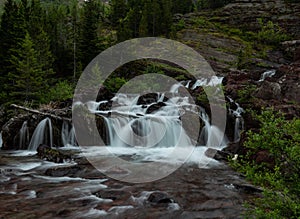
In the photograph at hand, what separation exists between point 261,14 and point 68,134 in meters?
59.5

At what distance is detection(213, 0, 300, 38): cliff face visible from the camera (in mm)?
59475

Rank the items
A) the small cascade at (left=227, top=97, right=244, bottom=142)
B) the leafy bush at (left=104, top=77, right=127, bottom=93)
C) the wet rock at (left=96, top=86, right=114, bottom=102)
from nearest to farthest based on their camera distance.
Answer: the small cascade at (left=227, top=97, right=244, bottom=142) → the wet rock at (left=96, top=86, right=114, bottom=102) → the leafy bush at (left=104, top=77, right=127, bottom=93)

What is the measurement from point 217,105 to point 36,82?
579 inches

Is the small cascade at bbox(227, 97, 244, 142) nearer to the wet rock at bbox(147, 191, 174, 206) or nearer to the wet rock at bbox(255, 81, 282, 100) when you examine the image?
the wet rock at bbox(255, 81, 282, 100)

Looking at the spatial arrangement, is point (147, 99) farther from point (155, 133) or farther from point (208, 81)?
point (208, 81)

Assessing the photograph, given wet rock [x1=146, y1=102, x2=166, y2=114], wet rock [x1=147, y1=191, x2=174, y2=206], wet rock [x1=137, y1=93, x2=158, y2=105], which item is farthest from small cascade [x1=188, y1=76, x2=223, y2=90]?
wet rock [x1=147, y1=191, x2=174, y2=206]

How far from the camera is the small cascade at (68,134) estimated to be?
18.3 metres

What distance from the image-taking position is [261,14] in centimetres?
6444

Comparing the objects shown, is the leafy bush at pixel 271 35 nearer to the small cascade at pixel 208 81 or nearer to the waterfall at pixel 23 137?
the small cascade at pixel 208 81

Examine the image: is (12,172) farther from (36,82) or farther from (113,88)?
(113,88)

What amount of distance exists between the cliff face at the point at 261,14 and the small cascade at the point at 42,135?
52.9 meters

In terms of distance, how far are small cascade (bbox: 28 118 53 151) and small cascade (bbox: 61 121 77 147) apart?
811 mm

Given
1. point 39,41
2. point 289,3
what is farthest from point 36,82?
point 289,3

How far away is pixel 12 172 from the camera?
1223cm
